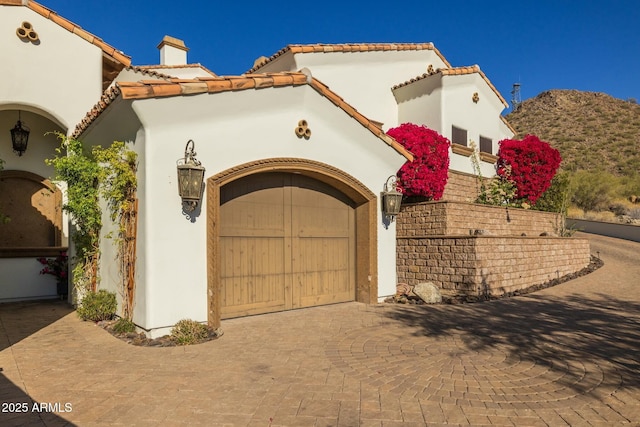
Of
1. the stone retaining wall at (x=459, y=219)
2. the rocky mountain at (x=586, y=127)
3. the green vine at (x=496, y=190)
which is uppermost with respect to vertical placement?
the rocky mountain at (x=586, y=127)

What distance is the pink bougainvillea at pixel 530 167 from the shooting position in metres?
14.5

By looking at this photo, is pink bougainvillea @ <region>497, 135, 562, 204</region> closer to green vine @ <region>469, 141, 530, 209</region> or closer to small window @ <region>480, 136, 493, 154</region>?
green vine @ <region>469, 141, 530, 209</region>

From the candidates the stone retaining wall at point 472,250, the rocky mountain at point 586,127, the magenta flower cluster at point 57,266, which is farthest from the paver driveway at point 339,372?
the rocky mountain at point 586,127

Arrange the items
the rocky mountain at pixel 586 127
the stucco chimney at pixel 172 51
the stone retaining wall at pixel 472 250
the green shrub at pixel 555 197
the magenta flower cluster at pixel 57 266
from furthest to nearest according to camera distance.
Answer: the rocky mountain at pixel 586 127, the green shrub at pixel 555 197, the stucco chimney at pixel 172 51, the stone retaining wall at pixel 472 250, the magenta flower cluster at pixel 57 266

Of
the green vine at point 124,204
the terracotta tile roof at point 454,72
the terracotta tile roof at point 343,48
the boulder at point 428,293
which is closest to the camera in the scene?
the green vine at point 124,204

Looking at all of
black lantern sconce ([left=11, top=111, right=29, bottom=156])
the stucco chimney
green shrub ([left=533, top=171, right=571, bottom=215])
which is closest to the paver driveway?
black lantern sconce ([left=11, top=111, right=29, bottom=156])

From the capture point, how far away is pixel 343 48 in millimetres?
13648

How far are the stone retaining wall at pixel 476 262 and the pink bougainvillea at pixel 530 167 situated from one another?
286 centimetres

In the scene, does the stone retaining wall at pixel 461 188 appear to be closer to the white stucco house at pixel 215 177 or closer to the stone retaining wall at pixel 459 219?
the stone retaining wall at pixel 459 219

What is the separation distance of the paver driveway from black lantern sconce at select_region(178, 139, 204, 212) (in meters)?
2.16

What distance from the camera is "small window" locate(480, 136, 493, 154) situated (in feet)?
50.0

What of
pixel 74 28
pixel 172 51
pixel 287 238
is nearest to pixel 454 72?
pixel 287 238

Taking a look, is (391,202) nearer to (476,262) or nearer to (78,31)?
(476,262)

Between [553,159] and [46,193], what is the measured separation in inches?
628
